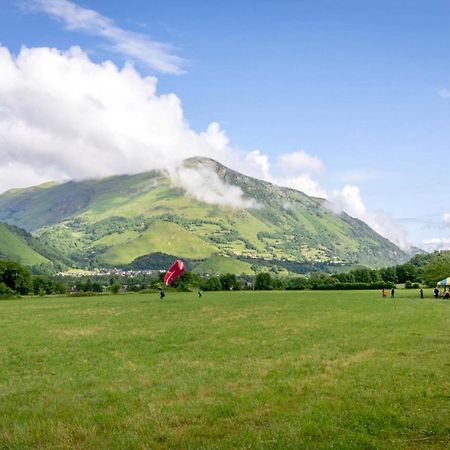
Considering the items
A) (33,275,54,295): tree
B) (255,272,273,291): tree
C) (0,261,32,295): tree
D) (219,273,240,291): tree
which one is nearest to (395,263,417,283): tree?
(255,272,273,291): tree

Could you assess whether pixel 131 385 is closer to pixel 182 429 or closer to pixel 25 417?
pixel 25 417

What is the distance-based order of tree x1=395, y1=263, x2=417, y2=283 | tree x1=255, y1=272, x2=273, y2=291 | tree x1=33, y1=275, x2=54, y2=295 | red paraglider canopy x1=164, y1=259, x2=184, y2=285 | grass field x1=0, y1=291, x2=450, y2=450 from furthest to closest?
tree x1=395, y1=263, x2=417, y2=283, tree x1=255, y1=272, x2=273, y2=291, tree x1=33, y1=275, x2=54, y2=295, red paraglider canopy x1=164, y1=259, x2=184, y2=285, grass field x1=0, y1=291, x2=450, y2=450

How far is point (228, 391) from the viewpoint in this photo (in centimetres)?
1814

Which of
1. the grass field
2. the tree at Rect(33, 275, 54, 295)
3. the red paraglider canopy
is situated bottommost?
the tree at Rect(33, 275, 54, 295)

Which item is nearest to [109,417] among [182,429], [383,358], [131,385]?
[182,429]

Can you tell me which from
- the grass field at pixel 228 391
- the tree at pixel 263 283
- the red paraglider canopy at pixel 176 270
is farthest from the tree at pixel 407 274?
the grass field at pixel 228 391

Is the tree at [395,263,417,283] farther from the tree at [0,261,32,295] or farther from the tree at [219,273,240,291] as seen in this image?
the tree at [0,261,32,295]

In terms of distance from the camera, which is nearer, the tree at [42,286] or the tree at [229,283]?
the tree at [42,286]

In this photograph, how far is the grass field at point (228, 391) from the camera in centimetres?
1315

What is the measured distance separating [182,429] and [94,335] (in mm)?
24594

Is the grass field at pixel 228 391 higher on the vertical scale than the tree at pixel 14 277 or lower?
higher

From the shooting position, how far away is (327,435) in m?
13.1

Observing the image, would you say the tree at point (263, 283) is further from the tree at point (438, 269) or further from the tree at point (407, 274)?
the tree at point (438, 269)

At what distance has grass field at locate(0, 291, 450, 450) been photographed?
518 inches
